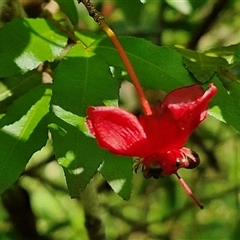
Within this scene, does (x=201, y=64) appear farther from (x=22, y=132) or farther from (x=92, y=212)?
(x=92, y=212)

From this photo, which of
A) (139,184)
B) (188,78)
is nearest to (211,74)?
(188,78)

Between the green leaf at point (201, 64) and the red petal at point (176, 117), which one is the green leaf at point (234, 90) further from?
the red petal at point (176, 117)

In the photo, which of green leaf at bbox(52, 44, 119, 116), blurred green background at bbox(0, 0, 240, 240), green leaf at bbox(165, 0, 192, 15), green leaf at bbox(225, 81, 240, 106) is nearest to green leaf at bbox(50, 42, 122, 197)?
green leaf at bbox(52, 44, 119, 116)

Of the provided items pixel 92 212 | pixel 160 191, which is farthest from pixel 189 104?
pixel 160 191

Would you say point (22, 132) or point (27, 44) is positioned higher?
point (27, 44)

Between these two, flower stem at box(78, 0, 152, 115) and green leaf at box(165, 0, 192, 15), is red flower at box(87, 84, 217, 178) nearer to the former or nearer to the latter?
flower stem at box(78, 0, 152, 115)

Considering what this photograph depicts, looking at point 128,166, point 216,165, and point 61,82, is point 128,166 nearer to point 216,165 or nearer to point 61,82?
point 61,82

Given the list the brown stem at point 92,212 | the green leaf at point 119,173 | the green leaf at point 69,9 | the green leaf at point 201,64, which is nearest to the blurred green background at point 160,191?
the brown stem at point 92,212
